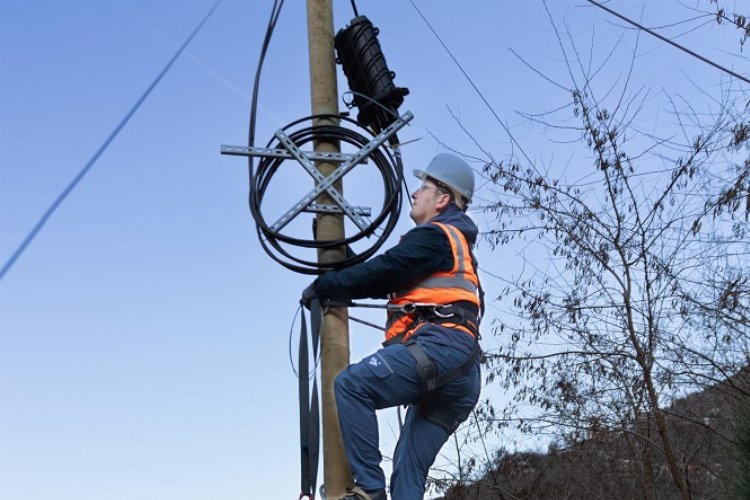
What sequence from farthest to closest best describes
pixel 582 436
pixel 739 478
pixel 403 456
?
pixel 582 436 → pixel 739 478 → pixel 403 456

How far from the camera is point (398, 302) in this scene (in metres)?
3.26

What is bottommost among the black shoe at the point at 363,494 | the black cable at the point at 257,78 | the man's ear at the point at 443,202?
the black shoe at the point at 363,494

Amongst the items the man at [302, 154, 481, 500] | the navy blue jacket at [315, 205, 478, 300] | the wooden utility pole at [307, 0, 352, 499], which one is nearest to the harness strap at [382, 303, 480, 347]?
Answer: the man at [302, 154, 481, 500]

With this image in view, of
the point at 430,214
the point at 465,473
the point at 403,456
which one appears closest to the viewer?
the point at 403,456

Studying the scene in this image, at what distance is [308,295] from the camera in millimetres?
3375

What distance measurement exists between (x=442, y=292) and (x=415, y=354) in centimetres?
33

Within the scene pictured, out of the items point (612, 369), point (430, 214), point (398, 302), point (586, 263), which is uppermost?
point (586, 263)

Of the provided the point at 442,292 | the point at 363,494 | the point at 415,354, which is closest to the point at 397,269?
the point at 442,292

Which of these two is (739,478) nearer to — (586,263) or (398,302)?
(586,263)

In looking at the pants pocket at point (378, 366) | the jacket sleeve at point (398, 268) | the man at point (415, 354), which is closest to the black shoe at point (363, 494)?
the man at point (415, 354)

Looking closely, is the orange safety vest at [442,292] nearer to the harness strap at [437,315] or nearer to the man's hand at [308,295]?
the harness strap at [437,315]

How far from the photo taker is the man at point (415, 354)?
116 inches

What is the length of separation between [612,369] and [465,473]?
2173 mm

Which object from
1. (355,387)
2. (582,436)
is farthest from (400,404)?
(582,436)
